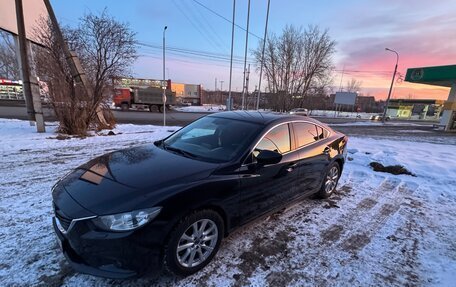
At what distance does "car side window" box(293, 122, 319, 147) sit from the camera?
3914 millimetres

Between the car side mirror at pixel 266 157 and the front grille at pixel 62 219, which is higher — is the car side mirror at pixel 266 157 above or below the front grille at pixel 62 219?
above

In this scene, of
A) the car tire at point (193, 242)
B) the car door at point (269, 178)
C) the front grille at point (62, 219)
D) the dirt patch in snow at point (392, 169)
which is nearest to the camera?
the front grille at point (62, 219)

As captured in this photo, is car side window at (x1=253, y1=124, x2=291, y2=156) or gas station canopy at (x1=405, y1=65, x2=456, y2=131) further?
gas station canopy at (x1=405, y1=65, x2=456, y2=131)

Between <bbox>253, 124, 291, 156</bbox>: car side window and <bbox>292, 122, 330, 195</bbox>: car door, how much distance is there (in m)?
0.25

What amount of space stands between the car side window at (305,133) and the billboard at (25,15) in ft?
39.0

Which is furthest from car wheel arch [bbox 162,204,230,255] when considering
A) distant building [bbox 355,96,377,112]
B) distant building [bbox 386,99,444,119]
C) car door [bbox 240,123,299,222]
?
distant building [bbox 355,96,377,112]

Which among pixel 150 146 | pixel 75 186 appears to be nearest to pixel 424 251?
pixel 150 146

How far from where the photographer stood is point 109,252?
2098 mm

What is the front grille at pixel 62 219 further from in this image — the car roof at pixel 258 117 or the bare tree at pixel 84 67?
the bare tree at pixel 84 67

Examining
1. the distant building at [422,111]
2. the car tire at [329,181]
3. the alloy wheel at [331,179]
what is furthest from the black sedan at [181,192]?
the distant building at [422,111]

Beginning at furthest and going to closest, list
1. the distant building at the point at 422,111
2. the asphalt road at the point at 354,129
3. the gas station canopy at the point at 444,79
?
1. the distant building at the point at 422,111
2. the gas station canopy at the point at 444,79
3. the asphalt road at the point at 354,129

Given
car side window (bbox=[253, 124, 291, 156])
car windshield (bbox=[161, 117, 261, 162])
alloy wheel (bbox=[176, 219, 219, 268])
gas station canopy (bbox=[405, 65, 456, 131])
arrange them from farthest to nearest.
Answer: gas station canopy (bbox=[405, 65, 456, 131])
car side window (bbox=[253, 124, 291, 156])
car windshield (bbox=[161, 117, 261, 162])
alloy wheel (bbox=[176, 219, 219, 268])

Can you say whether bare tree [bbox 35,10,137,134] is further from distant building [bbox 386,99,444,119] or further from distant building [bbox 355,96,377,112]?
distant building [bbox 355,96,377,112]

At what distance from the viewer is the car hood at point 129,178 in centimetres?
221
